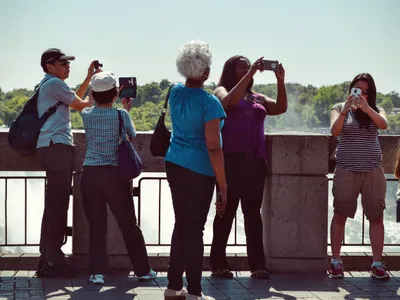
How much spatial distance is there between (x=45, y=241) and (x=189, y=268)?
188 cm

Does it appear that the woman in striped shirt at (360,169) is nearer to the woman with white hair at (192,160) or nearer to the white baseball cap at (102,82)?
the woman with white hair at (192,160)

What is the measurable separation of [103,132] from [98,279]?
3.97 ft

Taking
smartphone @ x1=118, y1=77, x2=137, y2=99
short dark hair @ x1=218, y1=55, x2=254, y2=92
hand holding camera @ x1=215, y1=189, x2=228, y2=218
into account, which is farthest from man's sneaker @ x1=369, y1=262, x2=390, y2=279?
smartphone @ x1=118, y1=77, x2=137, y2=99

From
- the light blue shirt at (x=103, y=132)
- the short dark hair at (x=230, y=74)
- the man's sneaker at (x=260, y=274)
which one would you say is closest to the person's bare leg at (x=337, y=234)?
the man's sneaker at (x=260, y=274)

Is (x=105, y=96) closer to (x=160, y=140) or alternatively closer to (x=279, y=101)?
(x=160, y=140)

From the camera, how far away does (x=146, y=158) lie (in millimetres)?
7211

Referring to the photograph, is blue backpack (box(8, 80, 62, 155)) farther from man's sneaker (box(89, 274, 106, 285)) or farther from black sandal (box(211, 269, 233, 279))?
black sandal (box(211, 269, 233, 279))

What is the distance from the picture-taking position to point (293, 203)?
7.17 m

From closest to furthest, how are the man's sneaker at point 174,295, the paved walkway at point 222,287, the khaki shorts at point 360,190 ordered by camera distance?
the man's sneaker at point 174,295
the paved walkway at point 222,287
the khaki shorts at point 360,190

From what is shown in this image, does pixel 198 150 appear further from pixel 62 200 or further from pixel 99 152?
pixel 62 200

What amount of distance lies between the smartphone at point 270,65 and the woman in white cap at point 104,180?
3.80 ft

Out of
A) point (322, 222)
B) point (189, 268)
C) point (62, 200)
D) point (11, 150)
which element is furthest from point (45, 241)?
point (322, 222)

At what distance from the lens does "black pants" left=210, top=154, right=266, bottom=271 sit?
658 cm

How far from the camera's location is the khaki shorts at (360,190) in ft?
22.7
